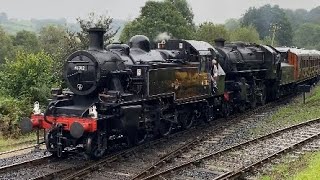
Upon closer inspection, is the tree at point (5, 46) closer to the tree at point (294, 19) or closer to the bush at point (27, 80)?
the bush at point (27, 80)

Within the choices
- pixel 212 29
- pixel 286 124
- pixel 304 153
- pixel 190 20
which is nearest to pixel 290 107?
pixel 286 124

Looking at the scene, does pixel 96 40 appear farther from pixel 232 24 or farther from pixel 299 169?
pixel 232 24

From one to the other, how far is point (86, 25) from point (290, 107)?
13.6m

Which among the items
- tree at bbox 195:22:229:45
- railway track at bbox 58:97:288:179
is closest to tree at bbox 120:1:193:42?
tree at bbox 195:22:229:45

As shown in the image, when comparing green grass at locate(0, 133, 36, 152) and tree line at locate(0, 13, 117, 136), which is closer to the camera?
green grass at locate(0, 133, 36, 152)

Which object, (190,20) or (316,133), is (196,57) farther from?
(190,20)

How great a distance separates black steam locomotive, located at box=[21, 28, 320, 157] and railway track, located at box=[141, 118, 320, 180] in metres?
2.02

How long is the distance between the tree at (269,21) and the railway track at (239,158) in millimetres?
69600

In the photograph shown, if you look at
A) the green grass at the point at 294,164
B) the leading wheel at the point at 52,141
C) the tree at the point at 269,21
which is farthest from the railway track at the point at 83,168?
the tree at the point at 269,21

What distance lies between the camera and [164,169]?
10945 millimetres

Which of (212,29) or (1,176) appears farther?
(212,29)

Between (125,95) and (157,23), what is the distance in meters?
31.5

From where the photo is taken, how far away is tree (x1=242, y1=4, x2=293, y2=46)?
82750 mm

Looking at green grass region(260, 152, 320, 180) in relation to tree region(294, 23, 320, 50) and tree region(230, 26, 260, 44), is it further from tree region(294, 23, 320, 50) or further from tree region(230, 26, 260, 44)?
tree region(294, 23, 320, 50)
